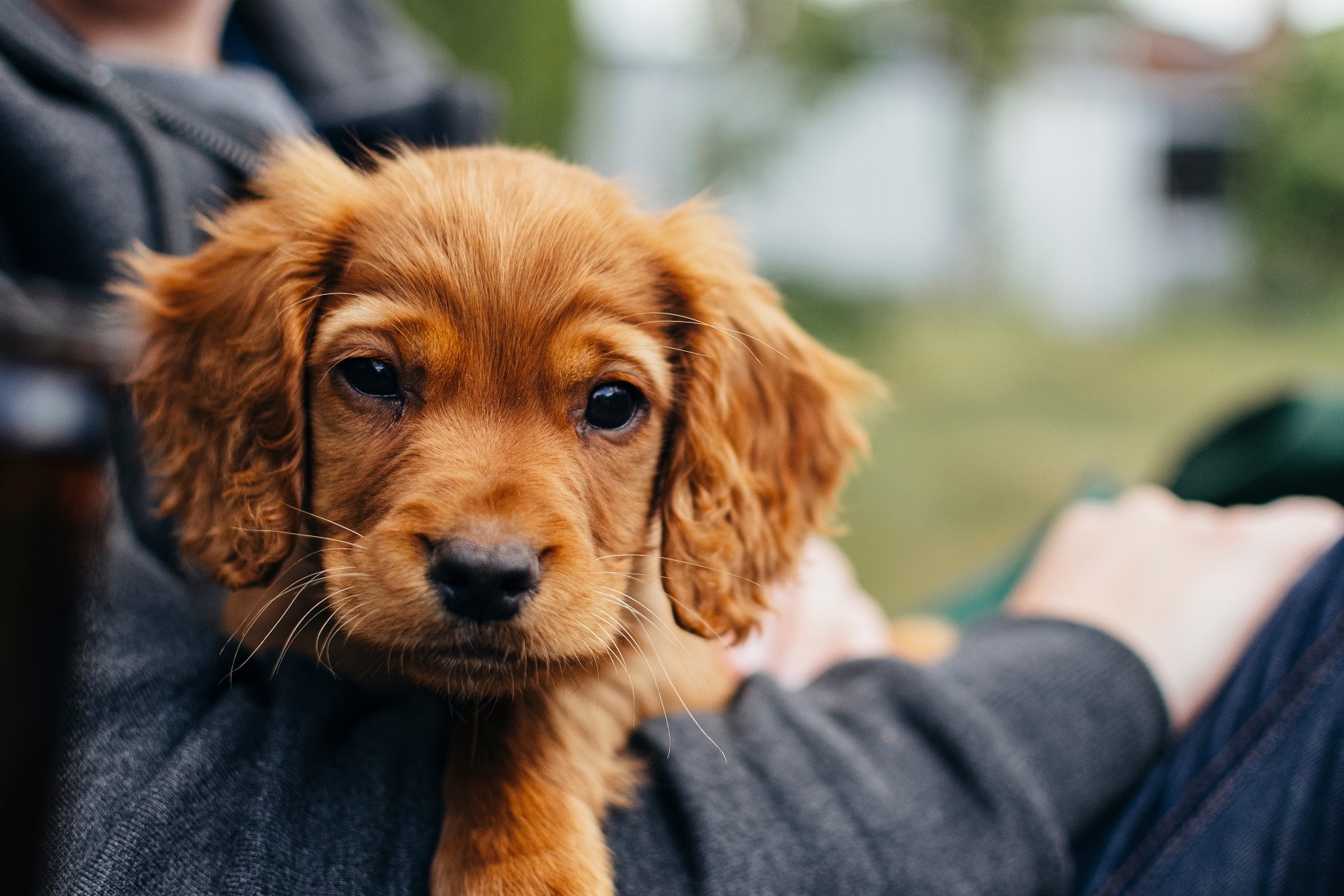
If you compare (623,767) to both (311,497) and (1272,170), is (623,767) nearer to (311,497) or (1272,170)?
(311,497)

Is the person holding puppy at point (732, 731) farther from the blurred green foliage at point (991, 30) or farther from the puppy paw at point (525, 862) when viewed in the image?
the blurred green foliage at point (991, 30)

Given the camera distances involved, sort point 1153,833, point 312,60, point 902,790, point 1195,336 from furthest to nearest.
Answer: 1. point 1195,336
2. point 312,60
3. point 1153,833
4. point 902,790

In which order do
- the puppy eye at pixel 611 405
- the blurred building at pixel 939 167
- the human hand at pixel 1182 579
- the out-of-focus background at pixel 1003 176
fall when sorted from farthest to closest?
1. the blurred building at pixel 939 167
2. the out-of-focus background at pixel 1003 176
3. the human hand at pixel 1182 579
4. the puppy eye at pixel 611 405

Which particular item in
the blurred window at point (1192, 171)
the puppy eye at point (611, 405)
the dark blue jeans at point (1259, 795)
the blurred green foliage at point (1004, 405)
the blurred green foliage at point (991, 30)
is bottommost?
the blurred green foliage at point (1004, 405)

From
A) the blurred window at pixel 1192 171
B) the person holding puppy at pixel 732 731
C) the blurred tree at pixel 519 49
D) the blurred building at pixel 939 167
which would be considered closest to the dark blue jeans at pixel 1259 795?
the person holding puppy at pixel 732 731

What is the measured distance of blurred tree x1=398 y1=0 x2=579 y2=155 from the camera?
997 centimetres

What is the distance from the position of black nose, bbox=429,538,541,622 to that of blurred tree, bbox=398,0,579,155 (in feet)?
28.3

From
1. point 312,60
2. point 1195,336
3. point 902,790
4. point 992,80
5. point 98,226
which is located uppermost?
point 992,80

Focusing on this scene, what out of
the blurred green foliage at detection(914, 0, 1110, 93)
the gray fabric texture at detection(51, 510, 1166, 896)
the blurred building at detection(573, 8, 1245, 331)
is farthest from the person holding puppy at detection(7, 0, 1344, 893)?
the blurred green foliage at detection(914, 0, 1110, 93)

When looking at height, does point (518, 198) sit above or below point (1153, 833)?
above

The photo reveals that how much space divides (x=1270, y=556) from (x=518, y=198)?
6.02ft

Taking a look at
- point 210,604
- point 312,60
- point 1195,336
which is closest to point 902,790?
point 210,604

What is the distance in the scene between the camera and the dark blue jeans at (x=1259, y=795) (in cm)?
161

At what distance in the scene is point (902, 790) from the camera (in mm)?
1612
